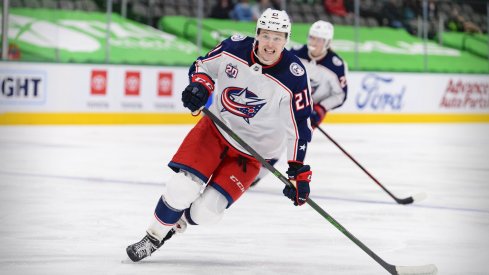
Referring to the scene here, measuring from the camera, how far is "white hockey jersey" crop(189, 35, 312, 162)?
14.4 ft

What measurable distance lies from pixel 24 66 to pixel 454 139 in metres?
5.57

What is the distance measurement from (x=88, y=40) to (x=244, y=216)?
27.9 ft

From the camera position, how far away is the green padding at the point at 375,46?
50.8 ft

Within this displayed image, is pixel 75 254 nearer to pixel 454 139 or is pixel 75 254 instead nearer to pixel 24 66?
pixel 24 66

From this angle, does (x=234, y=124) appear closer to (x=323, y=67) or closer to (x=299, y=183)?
(x=299, y=183)

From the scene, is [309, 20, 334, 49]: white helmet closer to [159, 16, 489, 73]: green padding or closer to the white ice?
the white ice

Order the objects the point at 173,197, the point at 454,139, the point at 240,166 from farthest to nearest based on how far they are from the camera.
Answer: the point at 454,139 < the point at 240,166 < the point at 173,197

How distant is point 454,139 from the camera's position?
1339 cm

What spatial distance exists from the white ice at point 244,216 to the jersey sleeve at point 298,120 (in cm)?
48

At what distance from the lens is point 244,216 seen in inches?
233

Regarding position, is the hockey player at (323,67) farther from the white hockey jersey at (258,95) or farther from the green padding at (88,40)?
the green padding at (88,40)

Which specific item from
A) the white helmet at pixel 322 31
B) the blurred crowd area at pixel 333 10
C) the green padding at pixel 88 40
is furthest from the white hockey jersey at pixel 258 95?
the blurred crowd area at pixel 333 10

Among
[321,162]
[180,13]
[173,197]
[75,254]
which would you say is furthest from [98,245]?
[180,13]

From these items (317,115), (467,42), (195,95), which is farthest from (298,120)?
(467,42)
